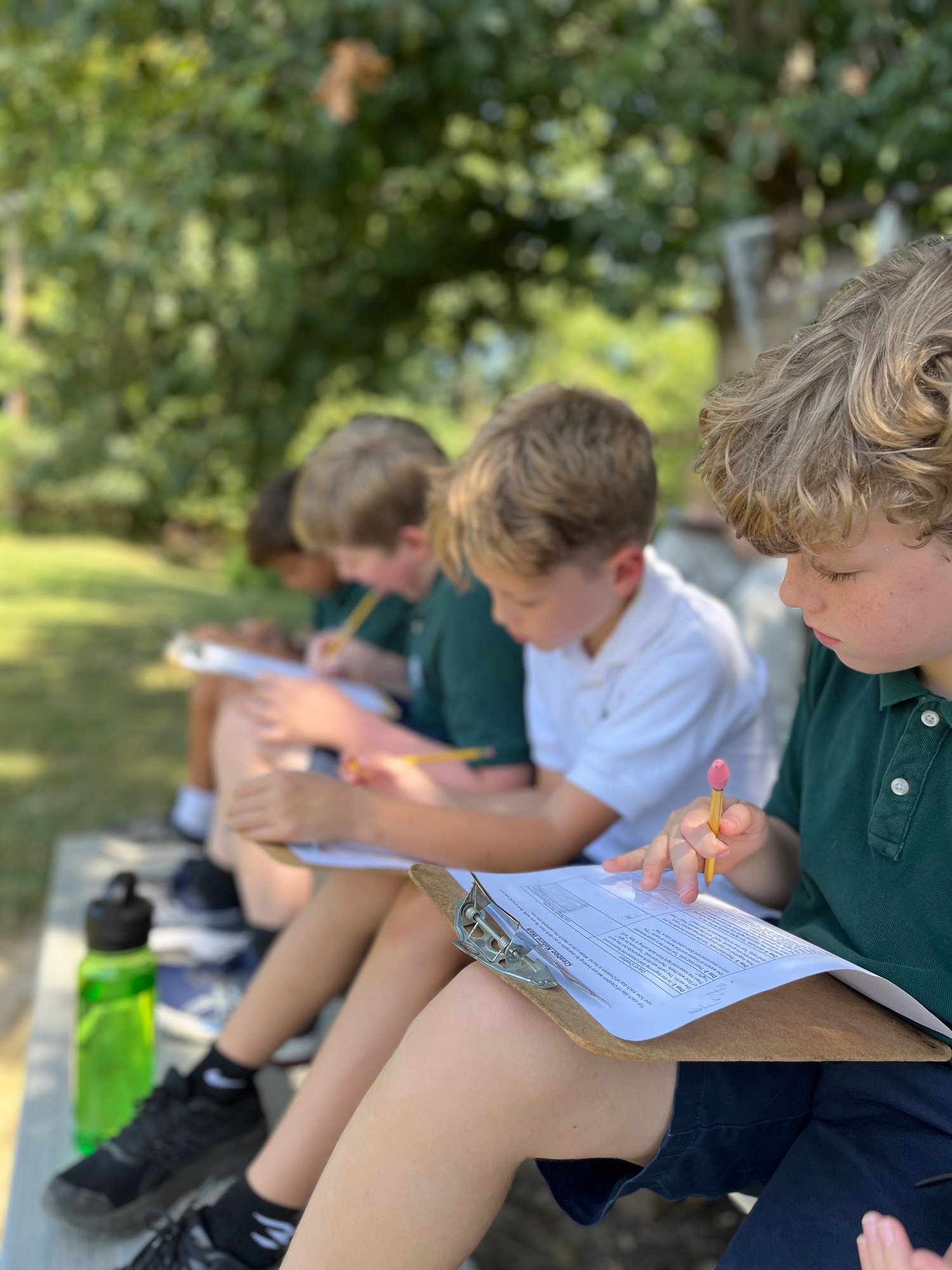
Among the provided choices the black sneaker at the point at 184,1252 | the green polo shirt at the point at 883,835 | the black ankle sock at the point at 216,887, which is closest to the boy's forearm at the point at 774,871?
the green polo shirt at the point at 883,835

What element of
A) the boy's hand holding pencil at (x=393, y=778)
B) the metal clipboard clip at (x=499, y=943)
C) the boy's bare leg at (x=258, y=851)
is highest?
the metal clipboard clip at (x=499, y=943)

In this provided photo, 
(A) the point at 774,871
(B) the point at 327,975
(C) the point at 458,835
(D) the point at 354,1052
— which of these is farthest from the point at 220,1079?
(A) the point at 774,871

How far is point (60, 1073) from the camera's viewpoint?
2.02m

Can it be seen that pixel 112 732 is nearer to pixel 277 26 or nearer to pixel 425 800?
pixel 277 26

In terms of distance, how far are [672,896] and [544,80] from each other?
177 inches

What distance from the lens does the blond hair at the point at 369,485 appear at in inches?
101

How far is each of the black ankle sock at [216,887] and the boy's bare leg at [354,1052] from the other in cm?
119

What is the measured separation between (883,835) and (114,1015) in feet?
4.13

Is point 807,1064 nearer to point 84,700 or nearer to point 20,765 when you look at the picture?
point 20,765

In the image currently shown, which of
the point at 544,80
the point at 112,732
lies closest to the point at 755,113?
the point at 544,80

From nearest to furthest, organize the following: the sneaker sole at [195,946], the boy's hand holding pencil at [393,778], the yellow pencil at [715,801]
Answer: the yellow pencil at [715,801], the boy's hand holding pencil at [393,778], the sneaker sole at [195,946]

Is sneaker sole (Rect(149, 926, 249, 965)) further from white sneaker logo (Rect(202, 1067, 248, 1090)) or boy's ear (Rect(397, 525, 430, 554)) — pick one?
boy's ear (Rect(397, 525, 430, 554))

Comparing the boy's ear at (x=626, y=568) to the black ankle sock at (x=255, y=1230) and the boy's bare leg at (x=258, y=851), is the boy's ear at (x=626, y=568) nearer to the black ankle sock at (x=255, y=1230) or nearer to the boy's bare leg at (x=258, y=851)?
the boy's bare leg at (x=258, y=851)

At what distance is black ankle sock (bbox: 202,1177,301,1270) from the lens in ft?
4.67
